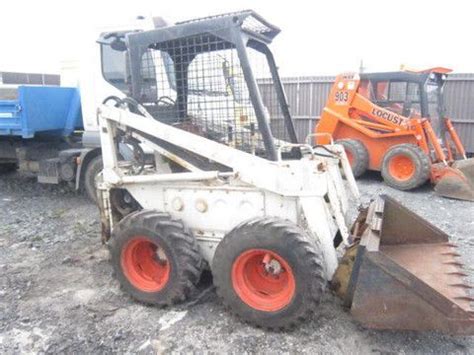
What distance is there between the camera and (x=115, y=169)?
3.45 meters

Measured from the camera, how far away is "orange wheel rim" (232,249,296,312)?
2824 millimetres

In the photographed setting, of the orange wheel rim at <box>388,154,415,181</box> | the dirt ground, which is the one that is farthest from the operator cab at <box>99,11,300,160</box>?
the orange wheel rim at <box>388,154,415,181</box>

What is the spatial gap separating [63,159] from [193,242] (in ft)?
12.5

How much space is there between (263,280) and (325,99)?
29.7ft

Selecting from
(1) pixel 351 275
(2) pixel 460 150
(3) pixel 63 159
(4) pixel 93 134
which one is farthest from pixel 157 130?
(2) pixel 460 150

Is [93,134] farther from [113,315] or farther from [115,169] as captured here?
[113,315]

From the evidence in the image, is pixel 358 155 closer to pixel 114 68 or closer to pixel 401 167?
pixel 401 167

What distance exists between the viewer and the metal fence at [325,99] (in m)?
10.4

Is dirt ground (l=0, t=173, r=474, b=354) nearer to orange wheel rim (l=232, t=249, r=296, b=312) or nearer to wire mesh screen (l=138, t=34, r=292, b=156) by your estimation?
orange wheel rim (l=232, t=249, r=296, b=312)

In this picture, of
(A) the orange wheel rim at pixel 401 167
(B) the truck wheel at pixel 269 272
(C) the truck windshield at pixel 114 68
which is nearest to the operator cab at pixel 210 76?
(B) the truck wheel at pixel 269 272

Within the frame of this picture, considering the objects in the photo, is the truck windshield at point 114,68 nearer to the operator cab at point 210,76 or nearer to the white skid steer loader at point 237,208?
the white skid steer loader at point 237,208

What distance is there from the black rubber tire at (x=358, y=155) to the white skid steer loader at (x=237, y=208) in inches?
166

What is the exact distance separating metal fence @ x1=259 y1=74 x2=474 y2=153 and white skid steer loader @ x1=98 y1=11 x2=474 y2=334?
26.1 ft

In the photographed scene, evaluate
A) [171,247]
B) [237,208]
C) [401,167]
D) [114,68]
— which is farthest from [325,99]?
[171,247]
